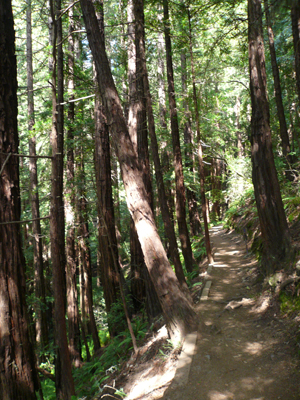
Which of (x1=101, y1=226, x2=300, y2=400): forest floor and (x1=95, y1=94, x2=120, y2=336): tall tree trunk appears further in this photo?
(x1=95, y1=94, x2=120, y2=336): tall tree trunk

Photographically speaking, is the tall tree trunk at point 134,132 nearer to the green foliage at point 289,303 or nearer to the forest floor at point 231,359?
the forest floor at point 231,359

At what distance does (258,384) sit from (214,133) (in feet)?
53.0

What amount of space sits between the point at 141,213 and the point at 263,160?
3.13 meters

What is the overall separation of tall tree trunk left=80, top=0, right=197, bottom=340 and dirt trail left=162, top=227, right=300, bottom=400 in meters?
0.50

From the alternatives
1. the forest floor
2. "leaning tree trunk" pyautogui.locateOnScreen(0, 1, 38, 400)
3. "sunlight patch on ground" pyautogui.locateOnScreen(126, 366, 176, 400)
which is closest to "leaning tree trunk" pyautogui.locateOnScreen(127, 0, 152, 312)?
the forest floor

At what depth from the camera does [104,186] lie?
951 centimetres

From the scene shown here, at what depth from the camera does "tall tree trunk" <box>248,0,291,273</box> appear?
6.54m

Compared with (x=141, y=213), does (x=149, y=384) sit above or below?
below

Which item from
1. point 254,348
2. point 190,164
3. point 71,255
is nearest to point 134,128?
point 71,255

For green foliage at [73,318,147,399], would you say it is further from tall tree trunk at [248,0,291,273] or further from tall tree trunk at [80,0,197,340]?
tall tree trunk at [248,0,291,273]

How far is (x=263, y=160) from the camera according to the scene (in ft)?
22.2

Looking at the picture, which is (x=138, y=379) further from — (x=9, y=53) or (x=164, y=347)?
(x=9, y=53)

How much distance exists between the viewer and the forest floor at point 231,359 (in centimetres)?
388

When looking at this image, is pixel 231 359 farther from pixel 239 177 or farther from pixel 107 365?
pixel 239 177
